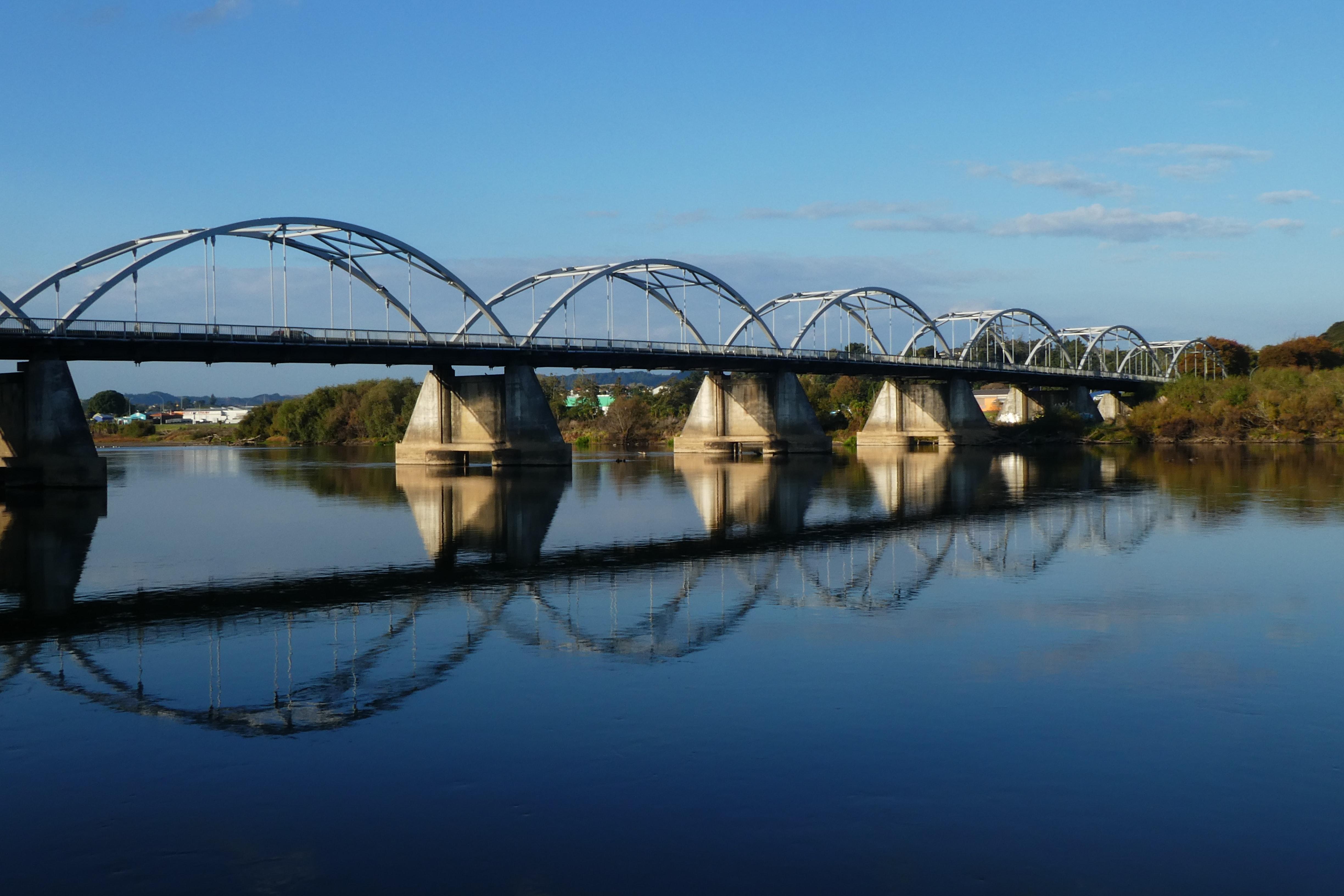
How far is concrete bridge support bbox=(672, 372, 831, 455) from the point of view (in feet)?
311

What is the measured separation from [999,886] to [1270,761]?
4220 millimetres

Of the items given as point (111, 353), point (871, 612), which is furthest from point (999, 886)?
point (111, 353)

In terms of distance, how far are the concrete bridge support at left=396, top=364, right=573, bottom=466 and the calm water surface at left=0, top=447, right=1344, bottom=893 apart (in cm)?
4417

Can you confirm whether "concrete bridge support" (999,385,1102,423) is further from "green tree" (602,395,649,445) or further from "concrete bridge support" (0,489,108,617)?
"concrete bridge support" (0,489,108,617)

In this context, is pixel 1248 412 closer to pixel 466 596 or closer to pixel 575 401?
pixel 575 401

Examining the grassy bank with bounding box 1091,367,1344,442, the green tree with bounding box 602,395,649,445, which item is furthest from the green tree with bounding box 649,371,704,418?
the grassy bank with bounding box 1091,367,1344,442

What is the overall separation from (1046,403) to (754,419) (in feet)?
176

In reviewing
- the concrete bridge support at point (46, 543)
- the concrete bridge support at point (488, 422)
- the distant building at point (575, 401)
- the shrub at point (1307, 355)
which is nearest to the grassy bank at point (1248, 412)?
the shrub at point (1307, 355)

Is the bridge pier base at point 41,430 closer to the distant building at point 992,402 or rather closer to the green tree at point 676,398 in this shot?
the green tree at point 676,398

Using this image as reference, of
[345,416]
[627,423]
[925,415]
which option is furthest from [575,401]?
[925,415]

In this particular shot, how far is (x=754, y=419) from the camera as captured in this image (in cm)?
9575

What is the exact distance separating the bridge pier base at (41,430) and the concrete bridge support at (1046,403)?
98.3m

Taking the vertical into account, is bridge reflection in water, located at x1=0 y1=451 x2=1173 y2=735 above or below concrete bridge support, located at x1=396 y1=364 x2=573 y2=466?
below

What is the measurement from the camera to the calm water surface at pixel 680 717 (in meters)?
8.63
